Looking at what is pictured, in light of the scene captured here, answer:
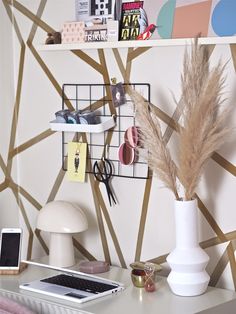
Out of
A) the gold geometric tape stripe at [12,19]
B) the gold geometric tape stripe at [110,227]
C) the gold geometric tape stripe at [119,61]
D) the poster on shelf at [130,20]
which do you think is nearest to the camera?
the poster on shelf at [130,20]

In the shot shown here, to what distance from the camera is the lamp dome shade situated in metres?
2.68

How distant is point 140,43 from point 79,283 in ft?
2.71

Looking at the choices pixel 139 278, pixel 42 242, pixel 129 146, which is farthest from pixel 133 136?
pixel 42 242

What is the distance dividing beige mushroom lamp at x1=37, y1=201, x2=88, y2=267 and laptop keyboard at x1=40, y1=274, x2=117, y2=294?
15 cm

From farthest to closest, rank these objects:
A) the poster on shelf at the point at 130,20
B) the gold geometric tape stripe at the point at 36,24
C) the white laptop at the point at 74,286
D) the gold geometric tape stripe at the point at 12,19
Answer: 1. the gold geometric tape stripe at the point at 12,19
2. the gold geometric tape stripe at the point at 36,24
3. the poster on shelf at the point at 130,20
4. the white laptop at the point at 74,286

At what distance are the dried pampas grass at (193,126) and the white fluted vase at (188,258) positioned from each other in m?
0.05

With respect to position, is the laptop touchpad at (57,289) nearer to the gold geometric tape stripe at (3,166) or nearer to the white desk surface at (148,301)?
the white desk surface at (148,301)

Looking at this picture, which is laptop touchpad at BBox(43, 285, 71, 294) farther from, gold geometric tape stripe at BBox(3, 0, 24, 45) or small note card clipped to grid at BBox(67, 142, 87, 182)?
Result: gold geometric tape stripe at BBox(3, 0, 24, 45)

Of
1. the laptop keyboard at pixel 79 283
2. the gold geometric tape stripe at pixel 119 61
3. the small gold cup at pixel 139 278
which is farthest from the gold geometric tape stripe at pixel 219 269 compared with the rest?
the gold geometric tape stripe at pixel 119 61

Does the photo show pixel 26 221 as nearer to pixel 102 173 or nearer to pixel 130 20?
pixel 102 173

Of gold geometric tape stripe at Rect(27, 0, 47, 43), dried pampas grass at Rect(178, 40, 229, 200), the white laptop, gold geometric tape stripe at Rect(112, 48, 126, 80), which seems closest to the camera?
dried pampas grass at Rect(178, 40, 229, 200)

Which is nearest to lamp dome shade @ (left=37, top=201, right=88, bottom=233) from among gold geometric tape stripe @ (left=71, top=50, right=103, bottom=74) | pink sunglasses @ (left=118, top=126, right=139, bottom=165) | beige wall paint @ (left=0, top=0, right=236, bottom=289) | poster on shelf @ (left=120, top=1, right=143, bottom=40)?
beige wall paint @ (left=0, top=0, right=236, bottom=289)

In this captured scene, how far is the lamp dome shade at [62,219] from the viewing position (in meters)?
2.68

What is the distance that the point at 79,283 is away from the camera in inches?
97.7
